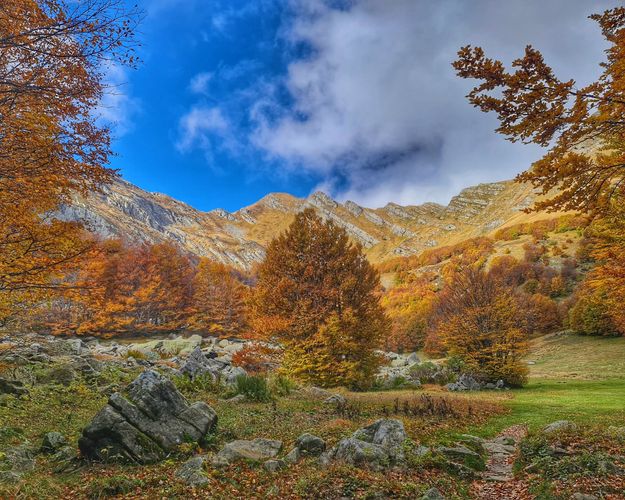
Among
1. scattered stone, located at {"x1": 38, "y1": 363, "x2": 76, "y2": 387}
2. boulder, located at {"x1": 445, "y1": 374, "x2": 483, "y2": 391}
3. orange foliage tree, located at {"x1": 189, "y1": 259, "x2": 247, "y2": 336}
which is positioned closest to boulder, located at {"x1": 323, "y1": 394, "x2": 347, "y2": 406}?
scattered stone, located at {"x1": 38, "y1": 363, "x2": 76, "y2": 387}

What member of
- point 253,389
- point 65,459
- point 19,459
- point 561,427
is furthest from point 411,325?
point 19,459

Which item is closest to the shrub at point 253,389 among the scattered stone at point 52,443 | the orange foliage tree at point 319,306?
the orange foliage tree at point 319,306

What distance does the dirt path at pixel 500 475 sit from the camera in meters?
6.92

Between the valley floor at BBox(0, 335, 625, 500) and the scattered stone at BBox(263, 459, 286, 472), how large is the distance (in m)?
0.20

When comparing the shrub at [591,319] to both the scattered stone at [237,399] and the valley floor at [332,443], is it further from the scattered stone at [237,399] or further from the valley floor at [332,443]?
the scattered stone at [237,399]

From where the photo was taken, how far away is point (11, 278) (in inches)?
334

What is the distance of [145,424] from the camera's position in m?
8.47

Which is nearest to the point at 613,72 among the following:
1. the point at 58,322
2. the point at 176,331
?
the point at 58,322

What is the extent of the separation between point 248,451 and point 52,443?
15.3ft

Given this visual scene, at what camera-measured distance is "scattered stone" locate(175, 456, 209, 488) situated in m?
6.38

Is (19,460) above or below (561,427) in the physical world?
above

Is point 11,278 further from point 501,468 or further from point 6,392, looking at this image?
point 501,468

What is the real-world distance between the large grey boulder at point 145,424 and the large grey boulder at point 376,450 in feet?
12.0

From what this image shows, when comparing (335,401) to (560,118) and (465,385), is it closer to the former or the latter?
(560,118)
